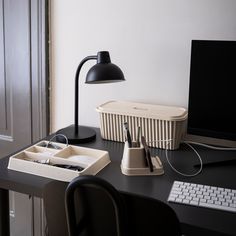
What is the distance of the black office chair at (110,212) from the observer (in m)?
0.85

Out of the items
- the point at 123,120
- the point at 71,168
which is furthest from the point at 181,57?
the point at 71,168

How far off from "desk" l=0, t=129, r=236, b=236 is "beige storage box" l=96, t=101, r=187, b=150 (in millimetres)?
60

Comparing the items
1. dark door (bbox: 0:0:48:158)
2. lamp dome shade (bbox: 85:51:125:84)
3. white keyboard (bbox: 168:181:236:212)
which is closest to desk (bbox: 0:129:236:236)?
white keyboard (bbox: 168:181:236:212)

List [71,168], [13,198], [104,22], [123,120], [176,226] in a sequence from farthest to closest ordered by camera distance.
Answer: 1. [13,198]
2. [104,22]
3. [123,120]
4. [71,168]
5. [176,226]

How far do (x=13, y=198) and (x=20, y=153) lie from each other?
89 centimetres

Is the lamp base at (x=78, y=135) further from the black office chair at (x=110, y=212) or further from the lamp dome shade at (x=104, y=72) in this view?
the black office chair at (x=110, y=212)

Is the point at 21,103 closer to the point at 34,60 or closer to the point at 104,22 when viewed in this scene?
the point at 34,60

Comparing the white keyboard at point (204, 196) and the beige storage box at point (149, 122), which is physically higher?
the beige storage box at point (149, 122)

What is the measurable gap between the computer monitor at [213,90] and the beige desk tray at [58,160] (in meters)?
0.39

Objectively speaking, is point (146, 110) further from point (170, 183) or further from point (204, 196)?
point (204, 196)

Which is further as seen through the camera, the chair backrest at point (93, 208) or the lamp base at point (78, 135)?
the lamp base at point (78, 135)

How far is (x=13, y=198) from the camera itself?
219 cm

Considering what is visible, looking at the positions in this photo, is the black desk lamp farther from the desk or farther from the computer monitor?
the computer monitor

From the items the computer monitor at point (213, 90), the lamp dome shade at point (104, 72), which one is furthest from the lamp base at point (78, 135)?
the computer monitor at point (213, 90)
